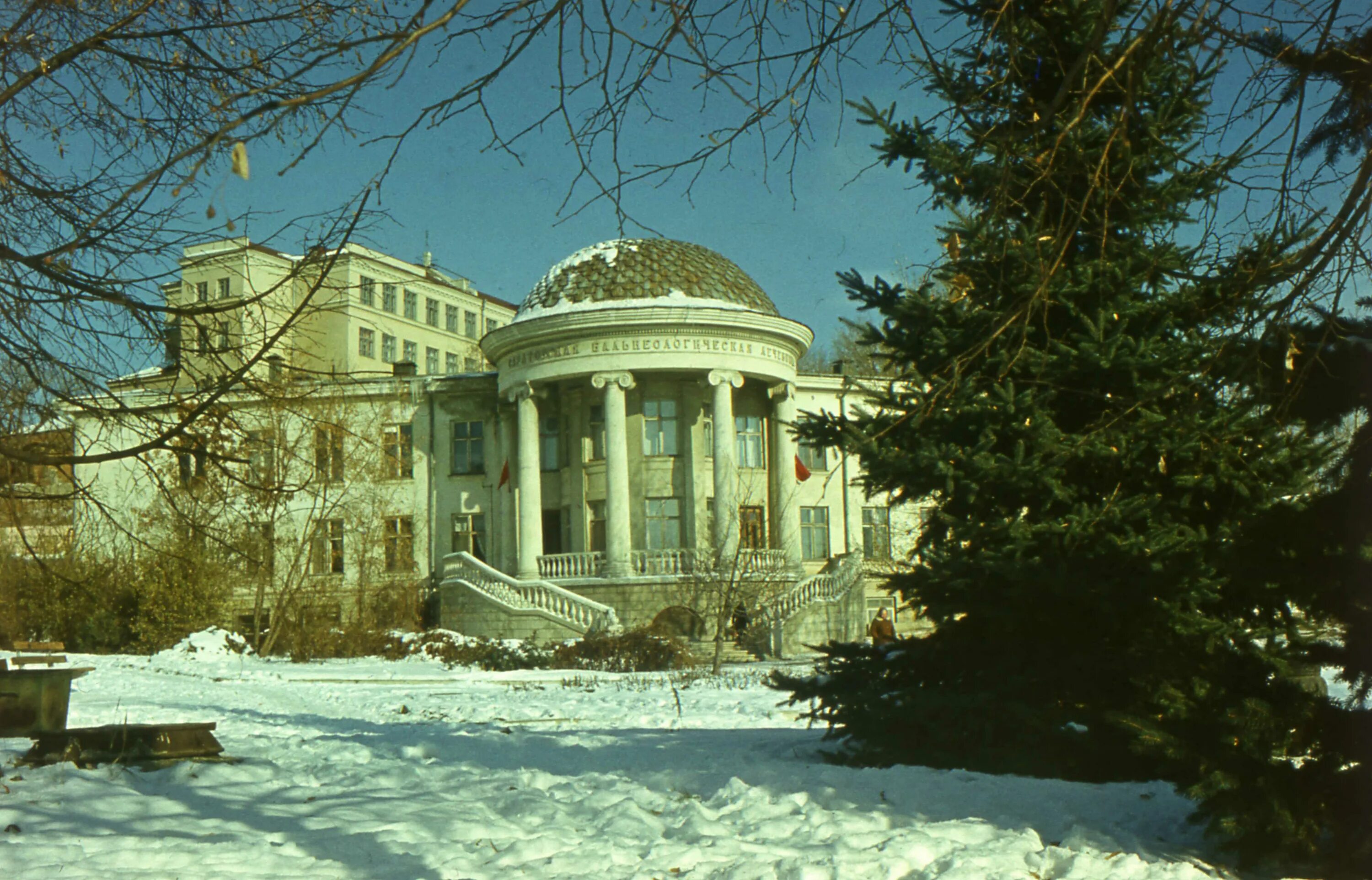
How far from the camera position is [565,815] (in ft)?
23.7

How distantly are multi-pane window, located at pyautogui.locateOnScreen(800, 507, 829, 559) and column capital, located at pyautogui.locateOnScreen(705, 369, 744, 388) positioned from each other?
256 inches

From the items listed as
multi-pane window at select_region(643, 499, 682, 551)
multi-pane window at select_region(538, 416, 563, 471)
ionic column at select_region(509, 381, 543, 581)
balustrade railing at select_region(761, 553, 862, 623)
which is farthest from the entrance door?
balustrade railing at select_region(761, 553, 862, 623)

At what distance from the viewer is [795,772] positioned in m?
8.68

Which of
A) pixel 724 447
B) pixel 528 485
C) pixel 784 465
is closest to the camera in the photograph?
pixel 724 447

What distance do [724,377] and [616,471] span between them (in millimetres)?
4172

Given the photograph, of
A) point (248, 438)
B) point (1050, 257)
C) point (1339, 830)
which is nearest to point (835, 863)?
point (1339, 830)

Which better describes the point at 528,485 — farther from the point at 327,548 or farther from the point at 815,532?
the point at 815,532

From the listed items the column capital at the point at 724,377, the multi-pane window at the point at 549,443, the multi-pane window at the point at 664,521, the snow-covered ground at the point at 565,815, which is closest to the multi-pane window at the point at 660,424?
the multi-pane window at the point at 664,521

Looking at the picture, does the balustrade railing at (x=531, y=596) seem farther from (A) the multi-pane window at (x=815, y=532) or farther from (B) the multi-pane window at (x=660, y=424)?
(A) the multi-pane window at (x=815, y=532)

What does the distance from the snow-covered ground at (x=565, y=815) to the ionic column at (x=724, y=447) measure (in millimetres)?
23470

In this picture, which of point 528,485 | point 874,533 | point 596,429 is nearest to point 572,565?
point 528,485

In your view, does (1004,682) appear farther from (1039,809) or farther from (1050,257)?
(1050,257)

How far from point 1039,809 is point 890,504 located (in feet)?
9.38

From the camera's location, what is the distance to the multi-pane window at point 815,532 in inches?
1657
